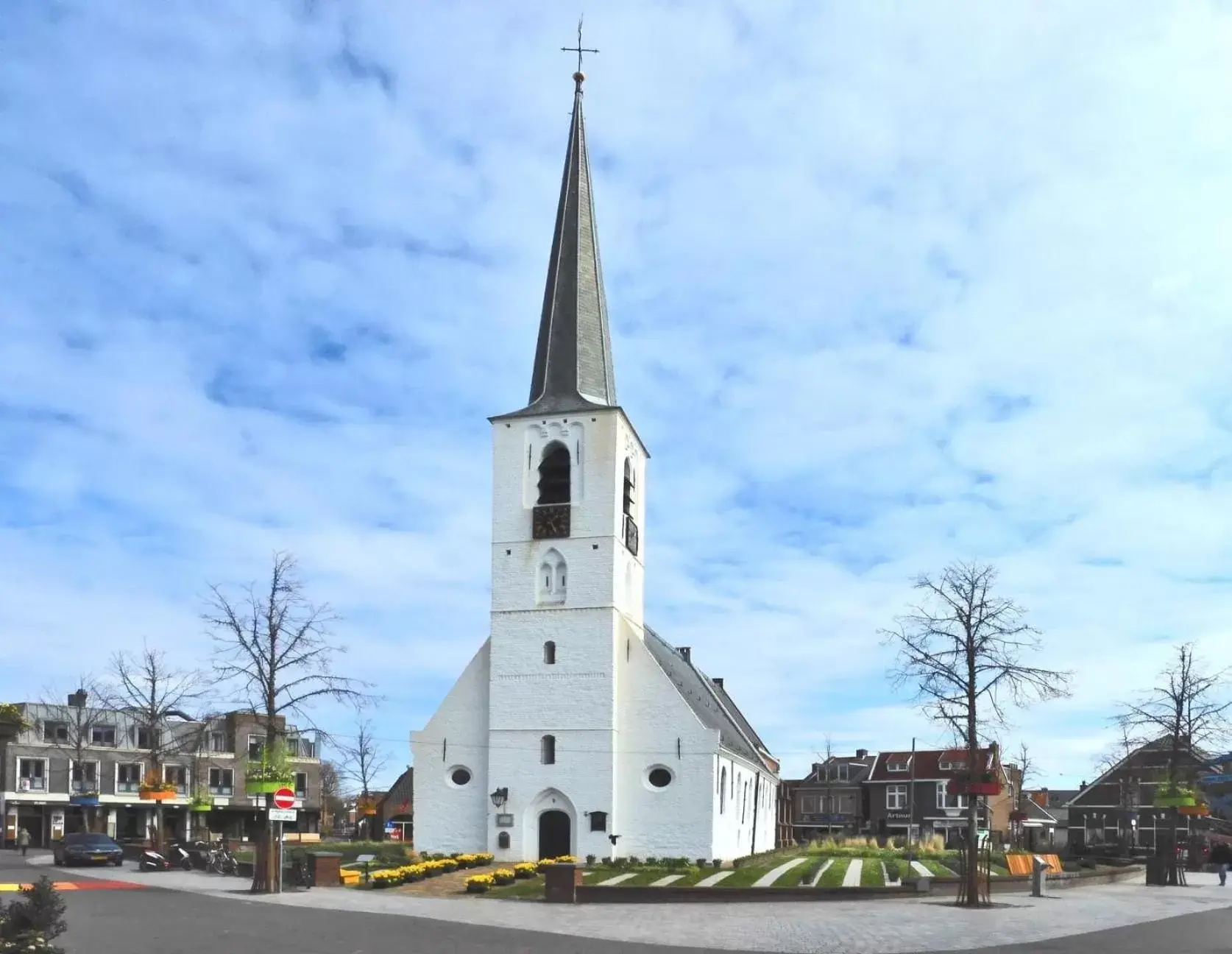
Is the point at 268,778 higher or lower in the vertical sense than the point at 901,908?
higher

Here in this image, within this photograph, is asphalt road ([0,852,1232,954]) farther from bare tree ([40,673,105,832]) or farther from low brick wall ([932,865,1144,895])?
bare tree ([40,673,105,832])

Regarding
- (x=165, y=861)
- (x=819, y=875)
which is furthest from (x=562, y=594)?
(x=165, y=861)

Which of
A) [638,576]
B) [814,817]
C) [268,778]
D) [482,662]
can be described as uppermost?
[638,576]

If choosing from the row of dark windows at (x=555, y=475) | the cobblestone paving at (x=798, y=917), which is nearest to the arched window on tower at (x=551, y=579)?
the row of dark windows at (x=555, y=475)

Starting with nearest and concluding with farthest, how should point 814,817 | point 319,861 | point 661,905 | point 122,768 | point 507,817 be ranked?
point 661,905 < point 319,861 < point 507,817 < point 122,768 < point 814,817

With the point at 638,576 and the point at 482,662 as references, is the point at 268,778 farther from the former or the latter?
the point at 638,576

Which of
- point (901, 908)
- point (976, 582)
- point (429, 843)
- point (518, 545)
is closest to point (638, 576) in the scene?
point (518, 545)

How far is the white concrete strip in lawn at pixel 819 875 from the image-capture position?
106 feet

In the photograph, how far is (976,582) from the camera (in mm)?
32281

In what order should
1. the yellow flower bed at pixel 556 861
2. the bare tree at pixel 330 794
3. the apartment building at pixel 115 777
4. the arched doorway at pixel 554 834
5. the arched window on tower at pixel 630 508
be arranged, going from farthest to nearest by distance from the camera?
1. the bare tree at pixel 330 794
2. the apartment building at pixel 115 777
3. the arched window on tower at pixel 630 508
4. the arched doorway at pixel 554 834
5. the yellow flower bed at pixel 556 861

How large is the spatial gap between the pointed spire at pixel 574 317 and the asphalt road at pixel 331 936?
26.2 m

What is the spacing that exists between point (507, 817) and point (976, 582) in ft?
66.1

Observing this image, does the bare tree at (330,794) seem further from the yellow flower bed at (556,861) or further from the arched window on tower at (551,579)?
the yellow flower bed at (556,861)

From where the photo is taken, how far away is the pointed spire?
160ft
